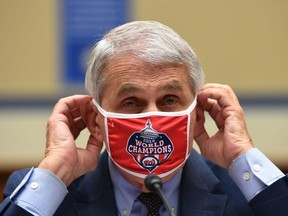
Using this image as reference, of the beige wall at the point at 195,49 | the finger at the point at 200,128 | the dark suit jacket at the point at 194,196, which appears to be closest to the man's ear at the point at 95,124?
the dark suit jacket at the point at 194,196

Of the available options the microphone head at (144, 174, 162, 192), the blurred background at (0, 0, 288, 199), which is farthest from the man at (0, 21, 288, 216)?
the blurred background at (0, 0, 288, 199)

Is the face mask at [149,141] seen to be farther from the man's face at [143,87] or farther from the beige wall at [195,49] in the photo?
the beige wall at [195,49]

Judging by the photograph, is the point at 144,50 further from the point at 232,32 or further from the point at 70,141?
the point at 232,32

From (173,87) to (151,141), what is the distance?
7.4 inches

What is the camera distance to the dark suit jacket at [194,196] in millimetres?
2086

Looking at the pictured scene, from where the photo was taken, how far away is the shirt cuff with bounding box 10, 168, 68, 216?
2.05m

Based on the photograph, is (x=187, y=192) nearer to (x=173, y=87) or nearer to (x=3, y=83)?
(x=173, y=87)

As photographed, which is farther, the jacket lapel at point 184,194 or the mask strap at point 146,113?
the jacket lapel at point 184,194

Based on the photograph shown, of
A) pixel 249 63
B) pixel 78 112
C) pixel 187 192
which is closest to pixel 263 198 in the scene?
pixel 187 192

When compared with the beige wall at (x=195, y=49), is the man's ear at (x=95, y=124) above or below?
above

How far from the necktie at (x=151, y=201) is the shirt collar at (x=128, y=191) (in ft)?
0.08

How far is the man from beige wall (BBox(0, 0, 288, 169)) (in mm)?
2201

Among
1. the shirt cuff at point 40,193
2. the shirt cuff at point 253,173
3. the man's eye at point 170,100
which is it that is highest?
the man's eye at point 170,100

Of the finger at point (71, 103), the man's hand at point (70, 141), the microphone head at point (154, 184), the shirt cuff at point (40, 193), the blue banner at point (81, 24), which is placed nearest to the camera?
the microphone head at point (154, 184)
